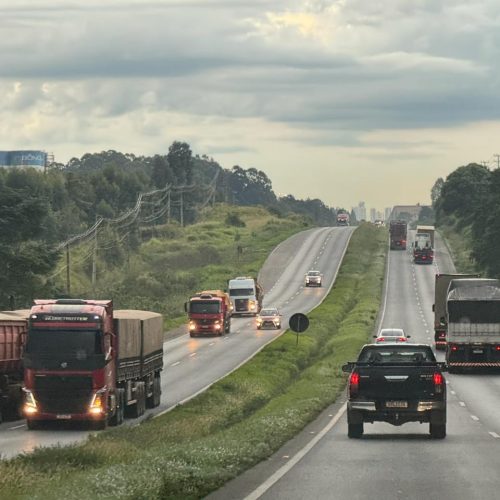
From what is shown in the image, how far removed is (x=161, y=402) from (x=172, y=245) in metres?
150

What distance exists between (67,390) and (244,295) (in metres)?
76.9

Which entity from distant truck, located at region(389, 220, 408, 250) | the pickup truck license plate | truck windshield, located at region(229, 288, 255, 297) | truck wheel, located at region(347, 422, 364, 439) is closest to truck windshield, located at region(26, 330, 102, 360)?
truck wheel, located at region(347, 422, 364, 439)

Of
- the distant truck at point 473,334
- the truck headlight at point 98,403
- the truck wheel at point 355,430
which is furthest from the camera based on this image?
the distant truck at point 473,334

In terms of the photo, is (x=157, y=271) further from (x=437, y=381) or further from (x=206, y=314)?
(x=437, y=381)

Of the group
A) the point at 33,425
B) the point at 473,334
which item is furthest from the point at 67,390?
the point at 473,334

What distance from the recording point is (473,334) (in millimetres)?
62562

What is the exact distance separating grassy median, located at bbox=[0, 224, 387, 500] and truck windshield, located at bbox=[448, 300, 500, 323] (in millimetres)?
5980

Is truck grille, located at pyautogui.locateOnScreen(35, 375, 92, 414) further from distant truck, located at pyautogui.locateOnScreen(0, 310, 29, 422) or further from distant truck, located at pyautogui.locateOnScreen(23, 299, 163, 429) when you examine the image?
distant truck, located at pyautogui.locateOnScreen(0, 310, 29, 422)

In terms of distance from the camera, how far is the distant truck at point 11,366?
1612 inches

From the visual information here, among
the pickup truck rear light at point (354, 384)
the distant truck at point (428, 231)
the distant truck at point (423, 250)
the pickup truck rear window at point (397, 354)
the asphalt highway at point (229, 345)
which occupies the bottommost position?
the asphalt highway at point (229, 345)

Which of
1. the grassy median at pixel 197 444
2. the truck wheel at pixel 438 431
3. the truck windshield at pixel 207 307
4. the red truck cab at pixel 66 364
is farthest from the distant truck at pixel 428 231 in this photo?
the truck wheel at pixel 438 431

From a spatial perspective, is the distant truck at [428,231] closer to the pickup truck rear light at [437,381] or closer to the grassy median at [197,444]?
the grassy median at [197,444]

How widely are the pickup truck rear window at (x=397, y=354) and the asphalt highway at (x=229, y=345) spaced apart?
7.49 m

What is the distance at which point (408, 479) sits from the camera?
20844 mm
